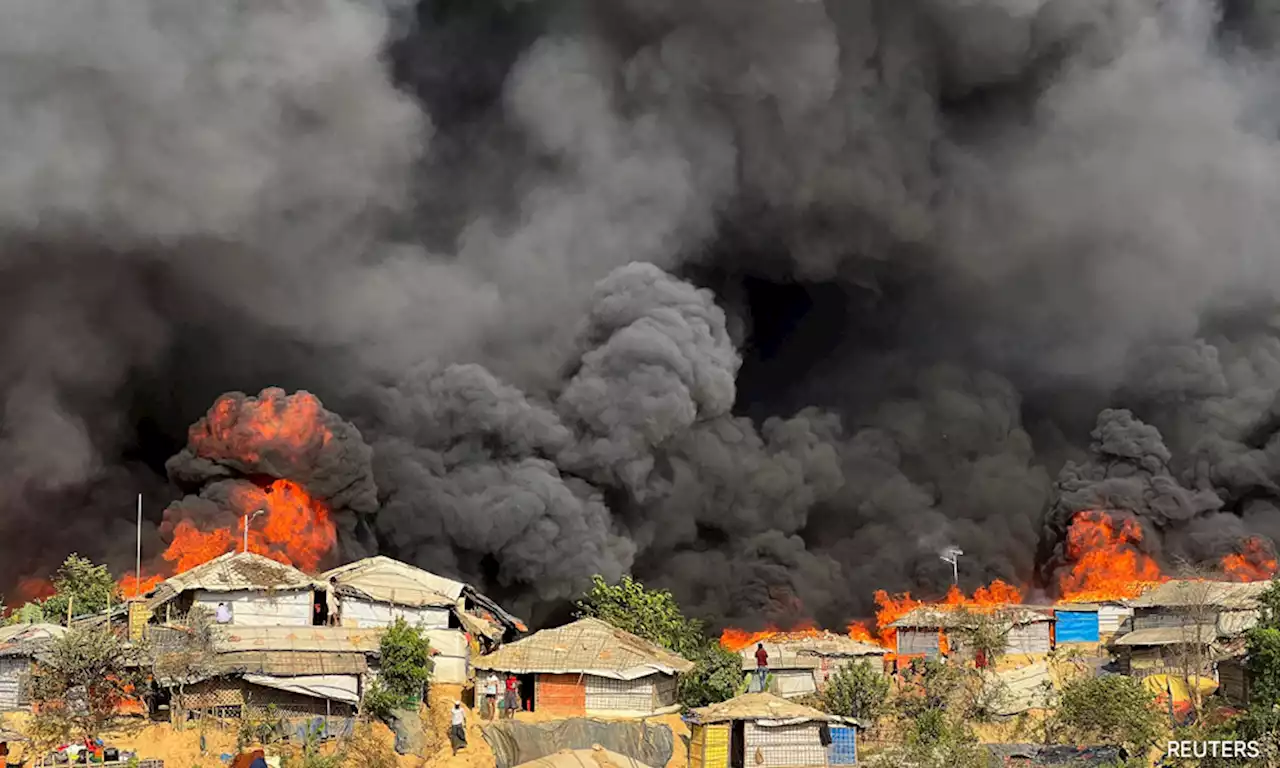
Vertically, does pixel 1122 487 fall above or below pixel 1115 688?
above

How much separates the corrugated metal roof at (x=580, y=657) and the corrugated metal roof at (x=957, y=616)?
15183mm

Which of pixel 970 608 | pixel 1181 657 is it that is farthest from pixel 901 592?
pixel 1181 657

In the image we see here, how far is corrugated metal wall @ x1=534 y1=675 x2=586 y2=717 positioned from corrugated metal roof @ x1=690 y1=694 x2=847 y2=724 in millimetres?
5273

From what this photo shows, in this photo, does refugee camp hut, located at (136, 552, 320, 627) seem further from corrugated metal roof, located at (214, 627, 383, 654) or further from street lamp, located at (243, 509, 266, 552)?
street lamp, located at (243, 509, 266, 552)

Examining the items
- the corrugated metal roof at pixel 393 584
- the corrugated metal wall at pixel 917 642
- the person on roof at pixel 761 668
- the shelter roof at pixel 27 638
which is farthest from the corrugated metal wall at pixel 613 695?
the corrugated metal wall at pixel 917 642

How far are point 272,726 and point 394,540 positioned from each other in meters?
23.2

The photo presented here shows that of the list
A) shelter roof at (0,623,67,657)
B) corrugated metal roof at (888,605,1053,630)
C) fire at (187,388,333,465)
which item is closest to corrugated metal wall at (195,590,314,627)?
shelter roof at (0,623,67,657)

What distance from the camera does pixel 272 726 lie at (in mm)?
36094

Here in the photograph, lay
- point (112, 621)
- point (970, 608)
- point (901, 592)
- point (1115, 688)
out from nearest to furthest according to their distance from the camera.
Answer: point (1115, 688) → point (112, 621) → point (970, 608) → point (901, 592)

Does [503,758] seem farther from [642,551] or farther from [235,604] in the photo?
[642,551]

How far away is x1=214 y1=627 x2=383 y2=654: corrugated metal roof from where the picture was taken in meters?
38.8

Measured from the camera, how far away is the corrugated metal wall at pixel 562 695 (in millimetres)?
42875

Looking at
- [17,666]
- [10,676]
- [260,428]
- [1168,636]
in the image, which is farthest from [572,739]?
[1168,636]

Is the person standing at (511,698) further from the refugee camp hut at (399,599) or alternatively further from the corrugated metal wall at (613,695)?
the refugee camp hut at (399,599)
